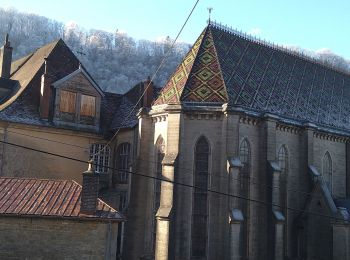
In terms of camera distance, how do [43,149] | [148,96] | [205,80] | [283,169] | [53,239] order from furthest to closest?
1. [148,96]
2. [43,149]
3. [283,169]
4. [205,80]
5. [53,239]

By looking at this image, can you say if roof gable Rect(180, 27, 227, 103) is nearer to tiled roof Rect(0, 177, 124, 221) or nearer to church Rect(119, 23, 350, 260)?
church Rect(119, 23, 350, 260)

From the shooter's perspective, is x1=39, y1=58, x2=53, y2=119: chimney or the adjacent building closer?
the adjacent building

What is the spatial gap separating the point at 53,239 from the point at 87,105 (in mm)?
13658

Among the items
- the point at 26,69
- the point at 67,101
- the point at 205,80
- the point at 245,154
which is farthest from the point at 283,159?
the point at 26,69

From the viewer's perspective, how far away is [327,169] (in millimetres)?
29594

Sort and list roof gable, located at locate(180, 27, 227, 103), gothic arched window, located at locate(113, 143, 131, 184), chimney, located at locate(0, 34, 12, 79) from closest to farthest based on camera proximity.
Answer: roof gable, located at locate(180, 27, 227, 103) → gothic arched window, located at locate(113, 143, 131, 184) → chimney, located at locate(0, 34, 12, 79)

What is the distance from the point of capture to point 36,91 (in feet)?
94.8

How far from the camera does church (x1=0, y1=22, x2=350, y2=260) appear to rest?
23.4 meters

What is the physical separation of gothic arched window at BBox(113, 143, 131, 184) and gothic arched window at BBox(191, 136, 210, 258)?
6.32m

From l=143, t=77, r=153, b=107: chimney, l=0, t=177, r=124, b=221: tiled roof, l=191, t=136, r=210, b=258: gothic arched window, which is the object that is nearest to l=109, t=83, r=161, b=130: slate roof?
l=143, t=77, r=153, b=107: chimney

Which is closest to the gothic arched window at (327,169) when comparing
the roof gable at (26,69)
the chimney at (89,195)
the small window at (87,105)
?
the small window at (87,105)

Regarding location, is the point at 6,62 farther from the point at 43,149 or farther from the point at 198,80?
the point at 198,80

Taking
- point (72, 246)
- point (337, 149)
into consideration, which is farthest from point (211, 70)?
point (72, 246)

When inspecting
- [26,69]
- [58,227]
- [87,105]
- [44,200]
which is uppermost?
[26,69]
